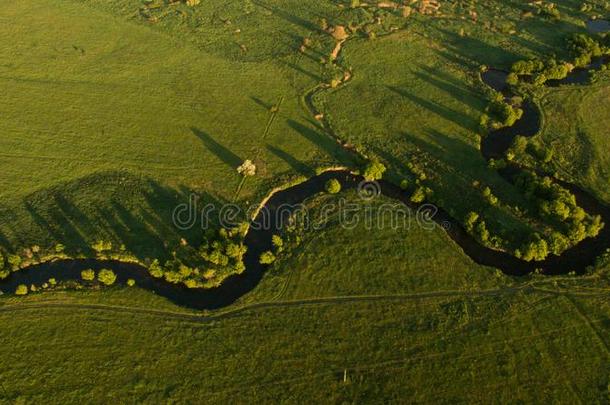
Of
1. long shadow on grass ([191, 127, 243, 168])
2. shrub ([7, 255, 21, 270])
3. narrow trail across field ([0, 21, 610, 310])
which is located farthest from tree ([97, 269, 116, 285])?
long shadow on grass ([191, 127, 243, 168])

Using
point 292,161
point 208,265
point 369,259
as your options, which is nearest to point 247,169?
point 292,161

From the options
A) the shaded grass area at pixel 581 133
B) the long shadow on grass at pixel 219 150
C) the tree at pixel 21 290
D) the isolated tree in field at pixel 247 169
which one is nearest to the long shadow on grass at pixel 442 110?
the shaded grass area at pixel 581 133

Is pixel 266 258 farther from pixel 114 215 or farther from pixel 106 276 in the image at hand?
pixel 114 215

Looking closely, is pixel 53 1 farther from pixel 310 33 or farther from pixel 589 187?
pixel 589 187

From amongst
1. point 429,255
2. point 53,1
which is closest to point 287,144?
point 429,255

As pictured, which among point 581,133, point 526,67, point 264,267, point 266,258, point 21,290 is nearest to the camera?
point 21,290

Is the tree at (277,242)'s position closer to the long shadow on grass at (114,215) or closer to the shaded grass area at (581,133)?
the long shadow on grass at (114,215)

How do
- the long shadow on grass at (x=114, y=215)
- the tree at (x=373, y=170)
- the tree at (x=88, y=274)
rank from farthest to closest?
the tree at (x=373, y=170) → the long shadow on grass at (x=114, y=215) → the tree at (x=88, y=274)

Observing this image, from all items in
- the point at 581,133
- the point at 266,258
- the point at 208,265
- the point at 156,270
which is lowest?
the point at 156,270
